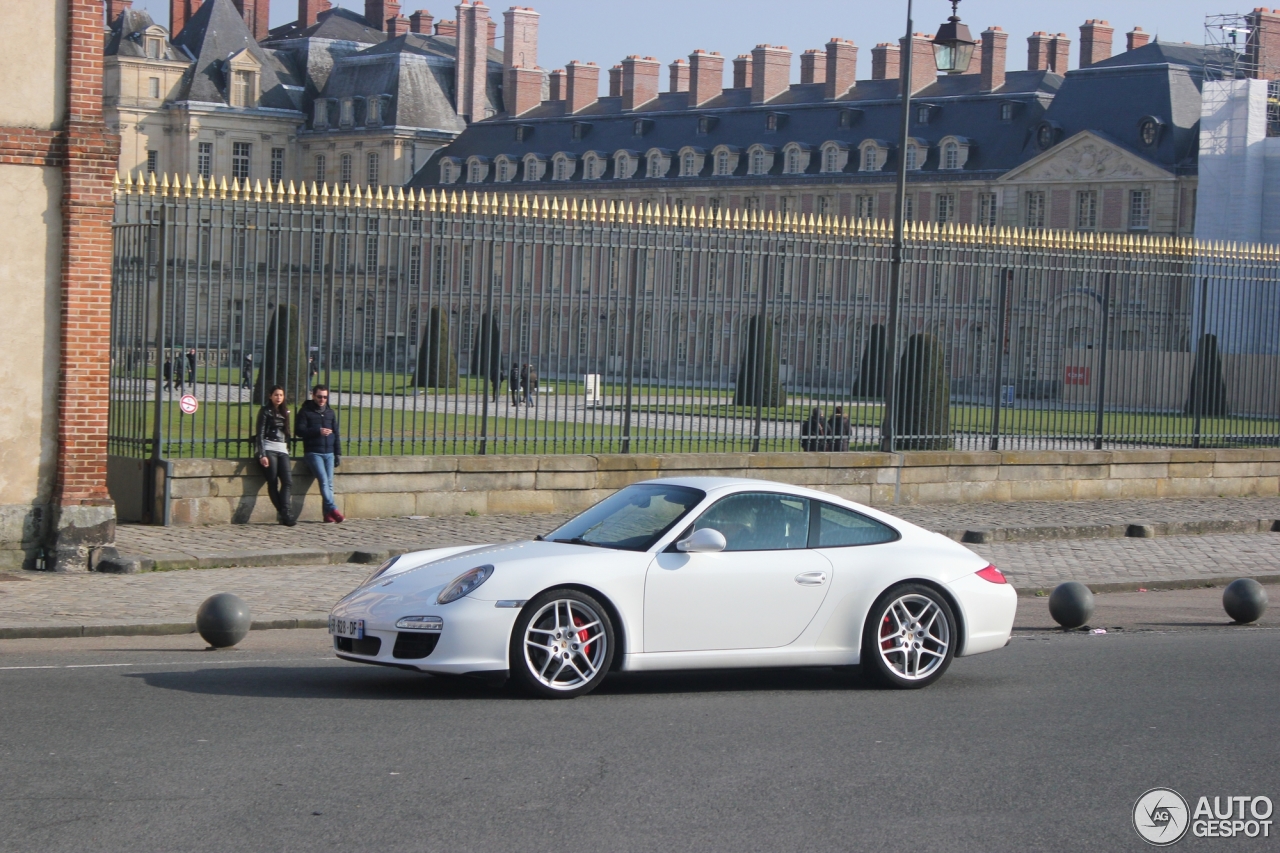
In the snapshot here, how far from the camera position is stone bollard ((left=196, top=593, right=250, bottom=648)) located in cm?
1027

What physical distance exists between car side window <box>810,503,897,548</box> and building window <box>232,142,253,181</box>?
3660 inches

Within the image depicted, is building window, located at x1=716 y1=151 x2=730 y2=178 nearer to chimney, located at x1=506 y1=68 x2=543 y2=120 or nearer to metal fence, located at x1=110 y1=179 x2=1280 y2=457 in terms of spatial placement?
chimney, located at x1=506 y1=68 x2=543 y2=120

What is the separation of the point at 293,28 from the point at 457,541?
9749 cm

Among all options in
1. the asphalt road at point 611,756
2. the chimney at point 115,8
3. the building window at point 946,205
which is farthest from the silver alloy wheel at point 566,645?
the chimney at point 115,8

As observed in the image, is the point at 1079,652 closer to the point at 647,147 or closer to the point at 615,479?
the point at 615,479

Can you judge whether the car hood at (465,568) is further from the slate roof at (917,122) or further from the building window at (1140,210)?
the building window at (1140,210)

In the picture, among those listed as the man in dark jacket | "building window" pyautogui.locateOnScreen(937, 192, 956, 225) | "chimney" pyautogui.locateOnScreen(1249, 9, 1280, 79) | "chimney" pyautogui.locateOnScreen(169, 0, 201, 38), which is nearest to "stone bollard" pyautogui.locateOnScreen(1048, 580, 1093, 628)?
the man in dark jacket

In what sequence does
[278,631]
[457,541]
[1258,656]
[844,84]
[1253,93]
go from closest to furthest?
[1258,656]
[278,631]
[457,541]
[1253,93]
[844,84]

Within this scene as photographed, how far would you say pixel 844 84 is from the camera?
83.9 meters

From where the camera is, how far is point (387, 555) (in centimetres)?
1431

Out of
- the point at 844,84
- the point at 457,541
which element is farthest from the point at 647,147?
the point at 457,541

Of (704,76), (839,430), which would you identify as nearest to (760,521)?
(839,430)

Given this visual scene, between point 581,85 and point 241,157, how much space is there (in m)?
21.0

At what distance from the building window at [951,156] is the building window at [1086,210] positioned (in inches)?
270
